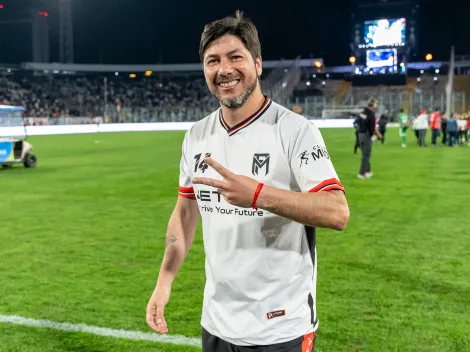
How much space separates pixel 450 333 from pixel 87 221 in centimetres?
661

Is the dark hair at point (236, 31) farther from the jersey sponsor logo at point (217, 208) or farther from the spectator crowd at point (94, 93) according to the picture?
the spectator crowd at point (94, 93)

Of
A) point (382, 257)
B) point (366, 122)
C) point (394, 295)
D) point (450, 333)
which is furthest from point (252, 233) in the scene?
point (366, 122)

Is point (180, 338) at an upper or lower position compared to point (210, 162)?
lower

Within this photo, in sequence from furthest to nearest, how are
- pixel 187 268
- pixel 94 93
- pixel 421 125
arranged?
pixel 94 93 → pixel 421 125 → pixel 187 268

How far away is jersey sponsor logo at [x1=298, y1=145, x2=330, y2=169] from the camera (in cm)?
213

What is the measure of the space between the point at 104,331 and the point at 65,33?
6458cm

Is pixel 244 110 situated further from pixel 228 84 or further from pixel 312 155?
pixel 312 155

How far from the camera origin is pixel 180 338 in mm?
4656

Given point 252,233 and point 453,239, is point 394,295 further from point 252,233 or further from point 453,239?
point 252,233

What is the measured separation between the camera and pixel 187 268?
672 cm

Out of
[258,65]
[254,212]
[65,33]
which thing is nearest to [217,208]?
[254,212]

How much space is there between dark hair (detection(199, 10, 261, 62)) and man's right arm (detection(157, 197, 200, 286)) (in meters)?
0.80

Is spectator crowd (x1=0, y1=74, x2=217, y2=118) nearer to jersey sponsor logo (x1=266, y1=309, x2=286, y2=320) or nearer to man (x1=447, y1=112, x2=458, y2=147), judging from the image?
man (x1=447, y1=112, x2=458, y2=147)

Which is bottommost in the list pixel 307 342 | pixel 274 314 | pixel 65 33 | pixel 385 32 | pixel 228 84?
pixel 307 342
